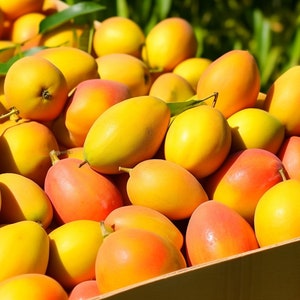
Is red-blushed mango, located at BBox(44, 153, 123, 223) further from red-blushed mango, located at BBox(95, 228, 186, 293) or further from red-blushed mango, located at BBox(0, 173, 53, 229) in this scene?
red-blushed mango, located at BBox(95, 228, 186, 293)

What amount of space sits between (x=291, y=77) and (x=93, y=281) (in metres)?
0.48

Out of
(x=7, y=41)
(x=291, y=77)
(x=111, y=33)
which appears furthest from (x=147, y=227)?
(x=7, y=41)

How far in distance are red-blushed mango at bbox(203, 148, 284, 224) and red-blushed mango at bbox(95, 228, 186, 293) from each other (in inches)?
7.1

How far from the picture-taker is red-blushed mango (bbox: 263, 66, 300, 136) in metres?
1.00

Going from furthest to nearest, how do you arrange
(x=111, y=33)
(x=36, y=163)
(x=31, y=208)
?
(x=111, y=33)
(x=36, y=163)
(x=31, y=208)

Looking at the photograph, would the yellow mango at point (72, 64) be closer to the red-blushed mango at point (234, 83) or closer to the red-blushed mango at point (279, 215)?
the red-blushed mango at point (234, 83)

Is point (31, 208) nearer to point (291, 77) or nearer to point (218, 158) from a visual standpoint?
point (218, 158)

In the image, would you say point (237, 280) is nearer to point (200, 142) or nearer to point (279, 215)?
point (279, 215)

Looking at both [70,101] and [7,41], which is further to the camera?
[7,41]

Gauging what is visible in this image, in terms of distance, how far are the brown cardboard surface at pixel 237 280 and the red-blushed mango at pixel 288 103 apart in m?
0.32

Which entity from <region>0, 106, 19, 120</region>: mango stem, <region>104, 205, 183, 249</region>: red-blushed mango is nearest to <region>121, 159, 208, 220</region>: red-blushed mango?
<region>104, 205, 183, 249</region>: red-blushed mango

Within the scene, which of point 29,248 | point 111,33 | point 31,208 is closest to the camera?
point 29,248

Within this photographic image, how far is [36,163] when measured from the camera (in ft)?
3.27

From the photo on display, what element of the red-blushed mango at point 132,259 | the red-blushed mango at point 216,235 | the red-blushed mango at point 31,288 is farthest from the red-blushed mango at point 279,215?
the red-blushed mango at point 31,288
